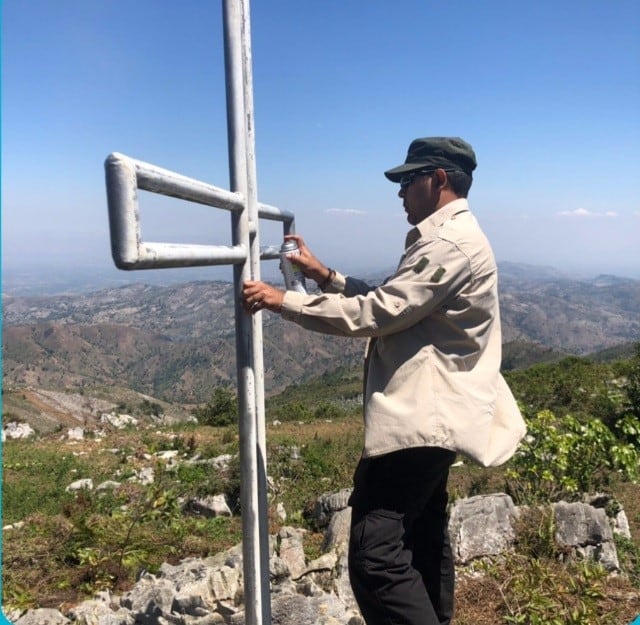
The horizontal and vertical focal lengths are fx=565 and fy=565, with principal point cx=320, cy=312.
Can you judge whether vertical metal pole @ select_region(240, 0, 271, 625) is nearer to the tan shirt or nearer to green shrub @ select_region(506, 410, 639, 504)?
the tan shirt

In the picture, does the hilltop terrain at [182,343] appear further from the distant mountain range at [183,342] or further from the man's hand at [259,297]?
the man's hand at [259,297]

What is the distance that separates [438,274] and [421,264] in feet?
0.20

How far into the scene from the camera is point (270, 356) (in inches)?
5202

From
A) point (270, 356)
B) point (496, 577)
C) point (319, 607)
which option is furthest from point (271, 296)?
point (270, 356)

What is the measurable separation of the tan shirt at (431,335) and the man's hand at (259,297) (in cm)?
4

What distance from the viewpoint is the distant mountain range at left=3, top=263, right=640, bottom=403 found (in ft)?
350

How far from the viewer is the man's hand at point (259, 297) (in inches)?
62.4

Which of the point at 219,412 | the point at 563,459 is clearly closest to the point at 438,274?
the point at 563,459

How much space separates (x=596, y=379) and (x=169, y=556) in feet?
44.0

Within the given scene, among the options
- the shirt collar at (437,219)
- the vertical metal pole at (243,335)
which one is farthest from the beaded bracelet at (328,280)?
the vertical metal pole at (243,335)

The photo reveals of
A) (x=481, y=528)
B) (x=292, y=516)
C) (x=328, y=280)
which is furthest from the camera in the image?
(x=292, y=516)

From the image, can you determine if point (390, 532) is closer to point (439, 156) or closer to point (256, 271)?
point (256, 271)

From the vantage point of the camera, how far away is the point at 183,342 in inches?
5945

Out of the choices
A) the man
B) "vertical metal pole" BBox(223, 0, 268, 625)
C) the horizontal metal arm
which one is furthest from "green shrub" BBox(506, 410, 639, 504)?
the horizontal metal arm
